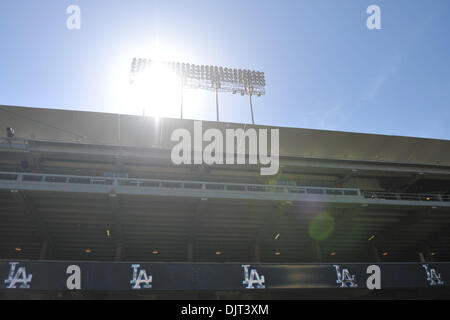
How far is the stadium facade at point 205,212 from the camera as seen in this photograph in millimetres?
15961

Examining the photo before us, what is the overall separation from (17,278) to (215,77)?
69.1 ft

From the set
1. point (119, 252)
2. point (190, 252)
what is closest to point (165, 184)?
point (190, 252)

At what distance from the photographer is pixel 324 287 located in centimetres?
1606

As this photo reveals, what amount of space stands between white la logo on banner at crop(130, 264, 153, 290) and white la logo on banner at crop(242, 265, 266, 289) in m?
4.81

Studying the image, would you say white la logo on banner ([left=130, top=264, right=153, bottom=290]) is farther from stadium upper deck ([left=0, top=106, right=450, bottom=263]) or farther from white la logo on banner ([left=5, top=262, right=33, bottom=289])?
white la logo on banner ([left=5, top=262, right=33, bottom=289])

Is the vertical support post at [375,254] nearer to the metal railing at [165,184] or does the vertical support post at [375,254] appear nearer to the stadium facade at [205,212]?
the stadium facade at [205,212]

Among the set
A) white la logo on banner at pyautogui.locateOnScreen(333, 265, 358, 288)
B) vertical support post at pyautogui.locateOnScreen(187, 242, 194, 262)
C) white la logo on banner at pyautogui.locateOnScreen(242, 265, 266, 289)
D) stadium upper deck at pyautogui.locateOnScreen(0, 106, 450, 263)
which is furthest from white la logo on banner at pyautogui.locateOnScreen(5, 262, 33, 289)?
white la logo on banner at pyautogui.locateOnScreen(333, 265, 358, 288)

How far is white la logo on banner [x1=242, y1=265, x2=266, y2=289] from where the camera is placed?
15.3m

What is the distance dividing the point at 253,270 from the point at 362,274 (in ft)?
20.8

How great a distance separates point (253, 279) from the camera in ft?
50.6

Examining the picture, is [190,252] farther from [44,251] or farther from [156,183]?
[44,251]

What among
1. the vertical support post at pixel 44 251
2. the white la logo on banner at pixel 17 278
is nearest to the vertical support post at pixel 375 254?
the white la logo on banner at pixel 17 278

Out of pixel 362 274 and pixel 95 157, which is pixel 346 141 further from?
pixel 95 157

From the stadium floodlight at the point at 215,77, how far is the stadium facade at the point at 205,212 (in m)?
5.07
